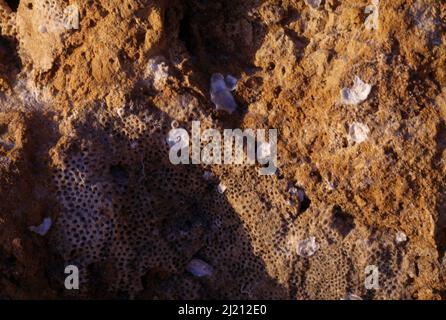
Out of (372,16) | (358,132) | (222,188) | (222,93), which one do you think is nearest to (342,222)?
(358,132)

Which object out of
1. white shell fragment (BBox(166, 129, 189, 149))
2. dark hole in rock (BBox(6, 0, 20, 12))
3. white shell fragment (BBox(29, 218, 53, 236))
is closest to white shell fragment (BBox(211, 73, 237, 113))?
white shell fragment (BBox(166, 129, 189, 149))

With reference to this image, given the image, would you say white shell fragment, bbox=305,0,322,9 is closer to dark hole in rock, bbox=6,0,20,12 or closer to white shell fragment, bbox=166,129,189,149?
white shell fragment, bbox=166,129,189,149

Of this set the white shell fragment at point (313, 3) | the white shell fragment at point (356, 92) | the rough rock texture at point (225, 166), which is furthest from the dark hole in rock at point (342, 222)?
the white shell fragment at point (313, 3)

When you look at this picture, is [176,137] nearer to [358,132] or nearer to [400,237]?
[358,132]

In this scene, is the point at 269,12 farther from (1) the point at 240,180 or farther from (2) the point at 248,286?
(2) the point at 248,286

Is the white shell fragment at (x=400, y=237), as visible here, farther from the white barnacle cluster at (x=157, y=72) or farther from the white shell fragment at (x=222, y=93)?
the white barnacle cluster at (x=157, y=72)

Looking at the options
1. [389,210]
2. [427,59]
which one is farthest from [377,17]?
[389,210]
